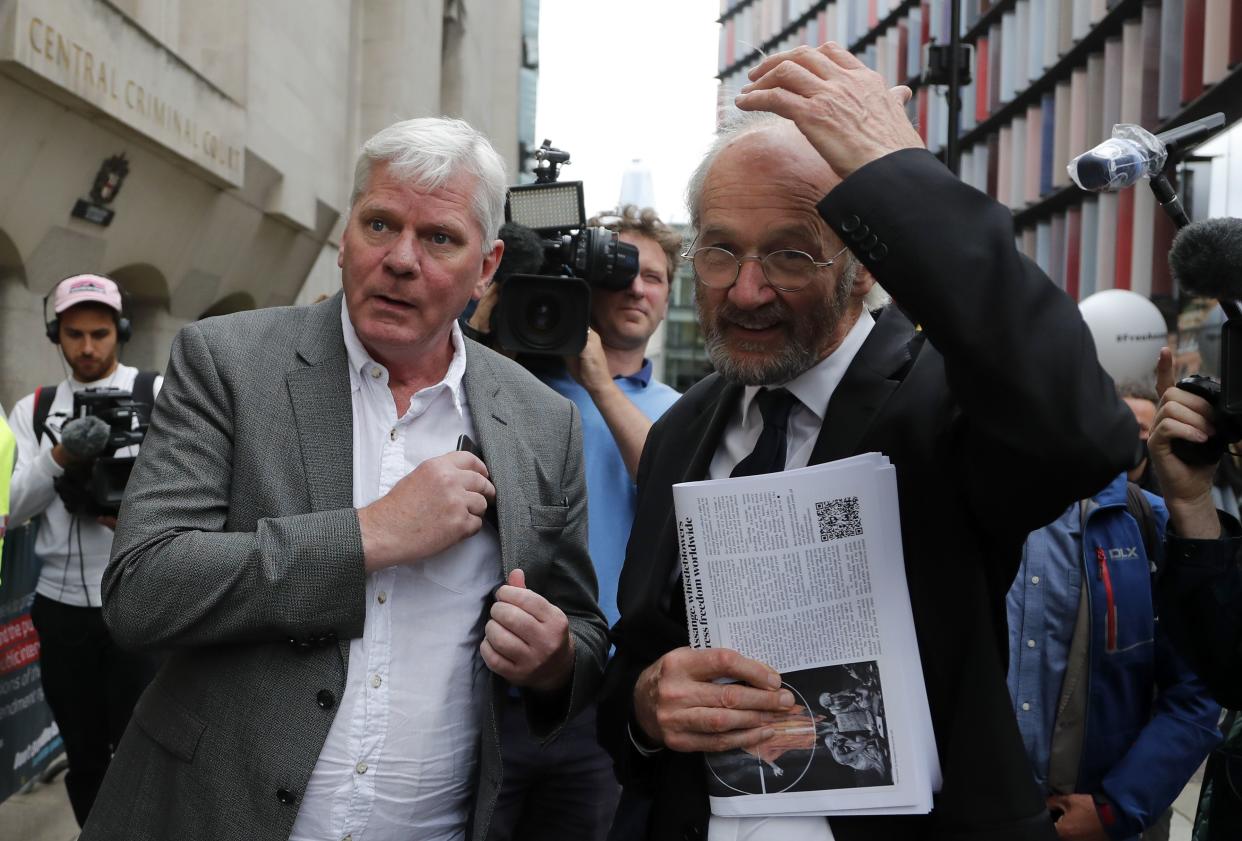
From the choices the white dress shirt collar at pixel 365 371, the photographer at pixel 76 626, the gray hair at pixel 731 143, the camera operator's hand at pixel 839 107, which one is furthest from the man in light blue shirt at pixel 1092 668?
the photographer at pixel 76 626

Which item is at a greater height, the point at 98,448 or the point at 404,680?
the point at 98,448

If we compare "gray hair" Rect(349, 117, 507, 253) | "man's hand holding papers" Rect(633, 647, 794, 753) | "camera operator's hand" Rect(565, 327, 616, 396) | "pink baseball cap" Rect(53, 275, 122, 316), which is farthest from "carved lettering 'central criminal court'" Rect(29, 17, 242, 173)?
"man's hand holding papers" Rect(633, 647, 794, 753)

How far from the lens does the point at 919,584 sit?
65.0 inches

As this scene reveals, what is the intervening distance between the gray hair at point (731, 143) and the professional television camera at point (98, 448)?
2.78 m

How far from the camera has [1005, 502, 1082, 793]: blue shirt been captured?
293 cm

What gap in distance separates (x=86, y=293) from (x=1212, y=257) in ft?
12.8

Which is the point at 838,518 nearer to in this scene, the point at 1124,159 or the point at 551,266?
the point at 1124,159

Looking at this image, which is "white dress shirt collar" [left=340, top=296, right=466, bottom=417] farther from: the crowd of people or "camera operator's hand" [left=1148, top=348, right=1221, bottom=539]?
"camera operator's hand" [left=1148, top=348, right=1221, bottom=539]

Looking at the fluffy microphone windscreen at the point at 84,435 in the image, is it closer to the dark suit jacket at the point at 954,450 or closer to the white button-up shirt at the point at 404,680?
the white button-up shirt at the point at 404,680

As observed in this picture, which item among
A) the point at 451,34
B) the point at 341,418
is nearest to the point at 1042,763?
the point at 341,418

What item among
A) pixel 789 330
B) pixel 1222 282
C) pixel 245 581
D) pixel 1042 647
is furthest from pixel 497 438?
pixel 1042 647

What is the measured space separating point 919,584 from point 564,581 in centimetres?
89

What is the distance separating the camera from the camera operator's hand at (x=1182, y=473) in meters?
2.12

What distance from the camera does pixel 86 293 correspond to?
4.57 metres
